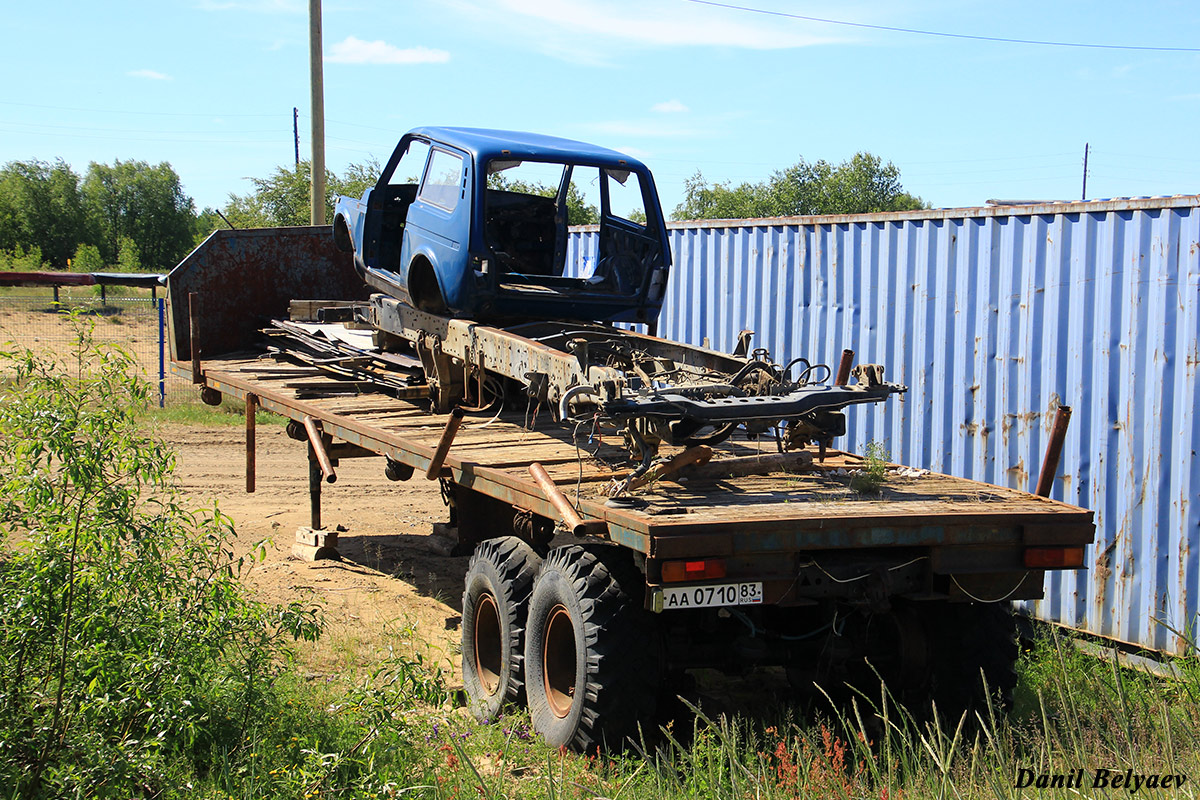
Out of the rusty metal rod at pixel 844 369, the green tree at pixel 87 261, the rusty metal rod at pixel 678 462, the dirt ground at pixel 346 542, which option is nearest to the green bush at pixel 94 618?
the dirt ground at pixel 346 542

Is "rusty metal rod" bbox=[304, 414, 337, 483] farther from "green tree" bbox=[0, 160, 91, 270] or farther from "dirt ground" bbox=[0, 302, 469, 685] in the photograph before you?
"green tree" bbox=[0, 160, 91, 270]

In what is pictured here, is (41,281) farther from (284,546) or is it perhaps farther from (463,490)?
(463,490)

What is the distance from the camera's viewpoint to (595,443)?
238 inches

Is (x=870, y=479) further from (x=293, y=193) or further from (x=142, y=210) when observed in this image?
(x=142, y=210)

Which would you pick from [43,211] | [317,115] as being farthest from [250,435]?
[43,211]

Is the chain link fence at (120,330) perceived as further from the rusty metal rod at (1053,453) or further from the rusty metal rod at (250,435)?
the rusty metal rod at (1053,453)

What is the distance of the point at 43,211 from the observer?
48.8 m

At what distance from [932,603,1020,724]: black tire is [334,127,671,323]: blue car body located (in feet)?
11.0

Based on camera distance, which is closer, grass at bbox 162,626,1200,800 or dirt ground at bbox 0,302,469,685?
grass at bbox 162,626,1200,800

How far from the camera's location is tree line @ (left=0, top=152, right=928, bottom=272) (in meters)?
48.0

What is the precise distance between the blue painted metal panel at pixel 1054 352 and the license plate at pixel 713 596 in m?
2.54

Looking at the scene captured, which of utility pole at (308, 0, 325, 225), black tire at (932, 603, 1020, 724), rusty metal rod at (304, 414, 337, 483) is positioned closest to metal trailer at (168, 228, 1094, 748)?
black tire at (932, 603, 1020, 724)

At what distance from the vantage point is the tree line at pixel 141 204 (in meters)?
48.0

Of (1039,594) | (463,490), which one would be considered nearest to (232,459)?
(463,490)
